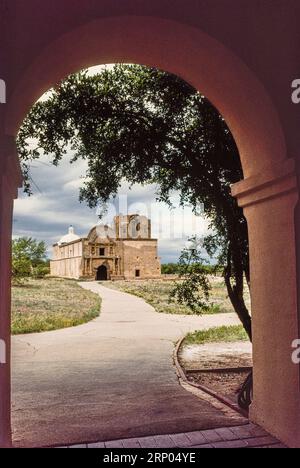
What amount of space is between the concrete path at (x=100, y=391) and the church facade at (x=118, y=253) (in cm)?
4193

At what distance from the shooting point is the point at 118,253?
5675cm

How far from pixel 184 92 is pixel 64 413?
5231 millimetres

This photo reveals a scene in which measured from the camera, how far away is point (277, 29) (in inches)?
157

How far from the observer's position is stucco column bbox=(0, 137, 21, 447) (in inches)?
130

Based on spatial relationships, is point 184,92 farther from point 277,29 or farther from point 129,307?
point 129,307

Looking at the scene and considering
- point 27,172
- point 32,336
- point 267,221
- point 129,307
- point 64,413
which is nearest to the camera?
point 267,221

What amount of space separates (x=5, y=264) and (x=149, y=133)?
15.0 feet

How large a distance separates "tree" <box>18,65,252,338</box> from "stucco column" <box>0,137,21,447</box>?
3.83m

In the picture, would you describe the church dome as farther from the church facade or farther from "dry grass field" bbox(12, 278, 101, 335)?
"dry grass field" bbox(12, 278, 101, 335)

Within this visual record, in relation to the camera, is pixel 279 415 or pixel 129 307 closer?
pixel 279 415

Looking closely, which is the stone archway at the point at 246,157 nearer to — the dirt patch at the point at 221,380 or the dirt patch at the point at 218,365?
the dirt patch at the point at 218,365

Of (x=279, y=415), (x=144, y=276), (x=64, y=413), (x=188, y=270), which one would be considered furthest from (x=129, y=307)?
(x=144, y=276)

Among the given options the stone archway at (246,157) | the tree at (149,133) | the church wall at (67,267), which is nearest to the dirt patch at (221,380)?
the tree at (149,133)

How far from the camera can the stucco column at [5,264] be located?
3.31 m
